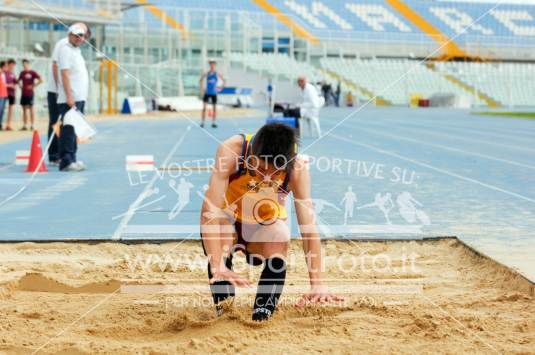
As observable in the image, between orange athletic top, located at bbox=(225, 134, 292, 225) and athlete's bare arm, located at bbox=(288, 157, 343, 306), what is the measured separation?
0.22 feet

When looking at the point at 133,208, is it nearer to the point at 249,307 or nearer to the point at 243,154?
the point at 249,307

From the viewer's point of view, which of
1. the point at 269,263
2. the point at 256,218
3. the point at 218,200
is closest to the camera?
the point at 218,200

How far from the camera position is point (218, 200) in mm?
4586

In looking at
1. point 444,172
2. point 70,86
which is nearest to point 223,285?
point 70,86

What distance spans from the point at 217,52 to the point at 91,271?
140ft

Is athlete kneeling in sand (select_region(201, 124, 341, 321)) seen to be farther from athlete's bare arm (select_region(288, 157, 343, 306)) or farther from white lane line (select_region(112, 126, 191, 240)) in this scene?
white lane line (select_region(112, 126, 191, 240))

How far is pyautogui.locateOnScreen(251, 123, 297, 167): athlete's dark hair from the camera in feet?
13.7

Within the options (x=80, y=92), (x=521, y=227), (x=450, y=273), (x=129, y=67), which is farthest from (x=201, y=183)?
(x=129, y=67)

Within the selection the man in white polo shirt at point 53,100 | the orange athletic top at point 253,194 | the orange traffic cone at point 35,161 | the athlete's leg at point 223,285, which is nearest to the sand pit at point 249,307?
the athlete's leg at point 223,285

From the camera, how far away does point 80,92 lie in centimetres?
1224

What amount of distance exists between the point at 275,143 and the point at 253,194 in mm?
565

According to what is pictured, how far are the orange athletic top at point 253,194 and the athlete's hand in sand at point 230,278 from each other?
40 centimetres

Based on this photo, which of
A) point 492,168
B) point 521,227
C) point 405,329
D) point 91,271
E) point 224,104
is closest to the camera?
point 405,329

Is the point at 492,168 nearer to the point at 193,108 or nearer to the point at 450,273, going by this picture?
the point at 450,273
